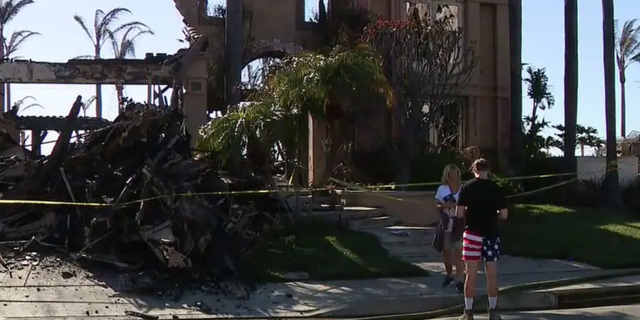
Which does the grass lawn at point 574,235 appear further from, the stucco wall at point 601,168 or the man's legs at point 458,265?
the man's legs at point 458,265

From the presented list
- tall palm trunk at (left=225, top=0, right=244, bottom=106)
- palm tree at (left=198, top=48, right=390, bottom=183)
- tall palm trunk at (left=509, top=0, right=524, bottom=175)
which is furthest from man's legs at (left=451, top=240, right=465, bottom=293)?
tall palm trunk at (left=509, top=0, right=524, bottom=175)

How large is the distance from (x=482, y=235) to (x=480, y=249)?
16 cm

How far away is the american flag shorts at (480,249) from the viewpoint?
890 cm

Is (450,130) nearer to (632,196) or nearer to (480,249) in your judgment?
(632,196)

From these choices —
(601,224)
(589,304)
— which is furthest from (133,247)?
(601,224)

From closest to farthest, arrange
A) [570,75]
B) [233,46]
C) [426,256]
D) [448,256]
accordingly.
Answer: [448,256]
[426,256]
[233,46]
[570,75]

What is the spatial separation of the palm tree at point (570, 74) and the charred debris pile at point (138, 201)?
9893mm

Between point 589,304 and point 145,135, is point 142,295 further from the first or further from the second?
point 589,304

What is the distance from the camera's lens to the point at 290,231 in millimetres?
13297

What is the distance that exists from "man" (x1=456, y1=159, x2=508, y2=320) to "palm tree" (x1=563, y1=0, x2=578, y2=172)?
12142 millimetres

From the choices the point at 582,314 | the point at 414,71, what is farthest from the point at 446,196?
the point at 414,71

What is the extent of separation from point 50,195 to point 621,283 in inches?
318

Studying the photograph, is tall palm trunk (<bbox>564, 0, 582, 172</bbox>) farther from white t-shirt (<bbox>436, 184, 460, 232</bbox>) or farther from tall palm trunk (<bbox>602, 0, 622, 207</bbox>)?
white t-shirt (<bbox>436, 184, 460, 232</bbox>)

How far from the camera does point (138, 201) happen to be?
418 inches
